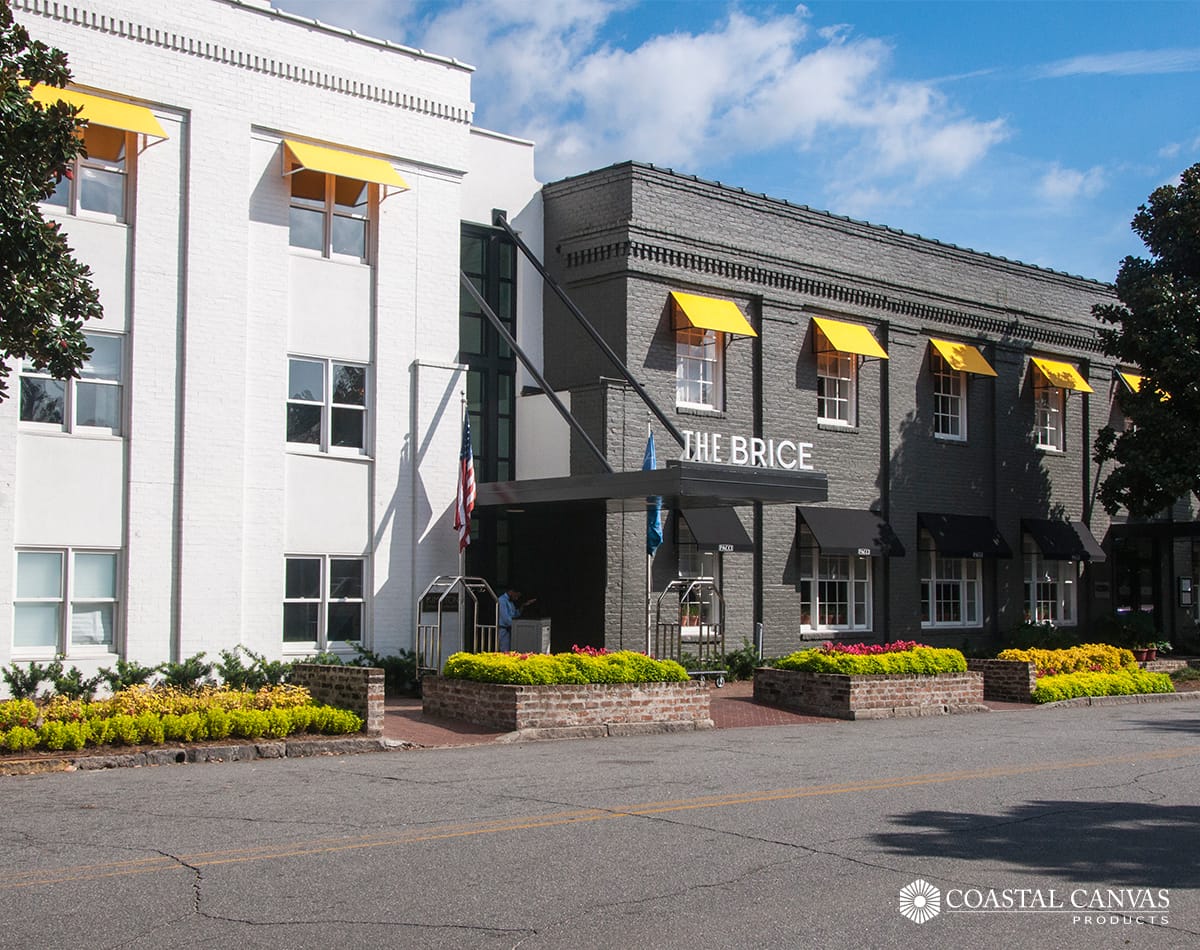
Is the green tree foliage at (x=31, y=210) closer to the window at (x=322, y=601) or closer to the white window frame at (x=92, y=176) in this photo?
the white window frame at (x=92, y=176)

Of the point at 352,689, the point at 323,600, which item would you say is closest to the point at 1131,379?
the point at 323,600

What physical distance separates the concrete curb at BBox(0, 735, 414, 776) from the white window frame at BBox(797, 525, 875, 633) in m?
13.7

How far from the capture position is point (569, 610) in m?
25.1

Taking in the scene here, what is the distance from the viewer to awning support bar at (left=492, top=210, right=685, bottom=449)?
80.2 ft

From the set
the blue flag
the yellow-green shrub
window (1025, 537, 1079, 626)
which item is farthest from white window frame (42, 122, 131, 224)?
window (1025, 537, 1079, 626)

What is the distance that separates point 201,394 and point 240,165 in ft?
12.2

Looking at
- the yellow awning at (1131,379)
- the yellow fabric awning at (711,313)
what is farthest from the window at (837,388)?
the yellow awning at (1131,379)

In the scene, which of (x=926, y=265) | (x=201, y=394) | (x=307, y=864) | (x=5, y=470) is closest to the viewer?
(x=307, y=864)

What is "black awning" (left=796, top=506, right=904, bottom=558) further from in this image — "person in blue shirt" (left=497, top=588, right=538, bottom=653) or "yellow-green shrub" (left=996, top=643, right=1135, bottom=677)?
"person in blue shirt" (left=497, top=588, right=538, bottom=653)

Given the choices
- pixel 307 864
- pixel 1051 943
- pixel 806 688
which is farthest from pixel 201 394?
pixel 1051 943

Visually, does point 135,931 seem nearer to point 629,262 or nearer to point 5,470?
point 5,470

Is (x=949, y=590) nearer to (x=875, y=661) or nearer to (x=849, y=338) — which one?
(x=849, y=338)

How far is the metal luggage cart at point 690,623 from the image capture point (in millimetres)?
Answer: 24609

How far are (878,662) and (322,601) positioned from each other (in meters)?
8.82
